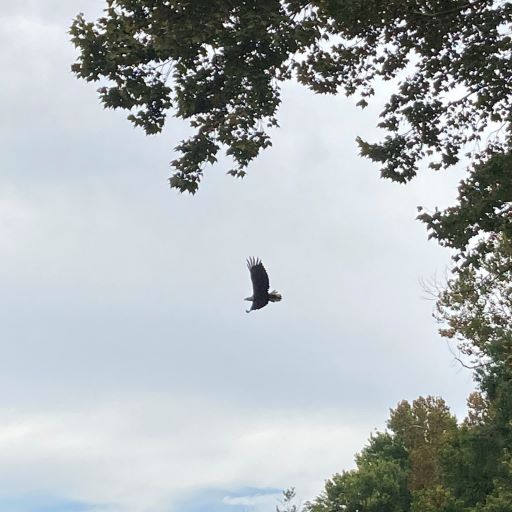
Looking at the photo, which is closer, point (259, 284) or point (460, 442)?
point (259, 284)

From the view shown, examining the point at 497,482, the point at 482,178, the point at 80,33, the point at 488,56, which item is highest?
the point at 488,56

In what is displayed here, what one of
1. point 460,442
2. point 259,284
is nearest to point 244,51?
point 259,284

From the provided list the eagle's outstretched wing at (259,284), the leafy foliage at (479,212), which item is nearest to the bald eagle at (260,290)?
the eagle's outstretched wing at (259,284)

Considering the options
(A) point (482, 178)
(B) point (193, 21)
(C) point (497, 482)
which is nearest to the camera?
(B) point (193, 21)

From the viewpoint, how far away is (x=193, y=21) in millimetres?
12812

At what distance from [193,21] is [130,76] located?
1.48m

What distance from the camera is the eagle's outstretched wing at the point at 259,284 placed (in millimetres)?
13164

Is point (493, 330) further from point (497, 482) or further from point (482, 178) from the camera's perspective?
point (497, 482)

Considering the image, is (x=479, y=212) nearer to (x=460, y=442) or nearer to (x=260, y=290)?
(x=260, y=290)

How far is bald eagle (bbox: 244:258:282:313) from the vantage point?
13133 millimetres

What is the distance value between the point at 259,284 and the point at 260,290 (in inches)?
4.4

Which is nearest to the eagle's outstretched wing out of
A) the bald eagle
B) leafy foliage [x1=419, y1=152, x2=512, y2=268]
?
the bald eagle

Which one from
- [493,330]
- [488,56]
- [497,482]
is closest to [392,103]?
[488,56]

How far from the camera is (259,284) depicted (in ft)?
43.7
